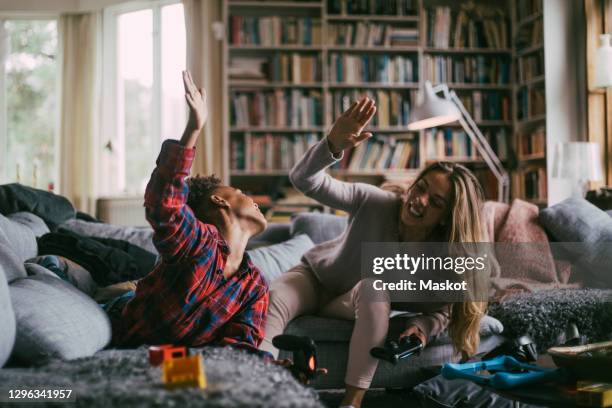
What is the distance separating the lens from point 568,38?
473 cm

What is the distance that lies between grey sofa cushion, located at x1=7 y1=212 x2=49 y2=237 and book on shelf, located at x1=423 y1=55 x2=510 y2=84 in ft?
11.4

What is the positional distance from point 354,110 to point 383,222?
0.47 meters

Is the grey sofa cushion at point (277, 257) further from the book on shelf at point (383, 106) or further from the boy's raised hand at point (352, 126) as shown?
the book on shelf at point (383, 106)

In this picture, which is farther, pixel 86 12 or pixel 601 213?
pixel 86 12

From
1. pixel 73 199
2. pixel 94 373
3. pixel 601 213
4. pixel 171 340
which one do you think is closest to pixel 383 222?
pixel 171 340

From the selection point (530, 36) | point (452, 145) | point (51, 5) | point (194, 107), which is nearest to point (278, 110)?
point (452, 145)

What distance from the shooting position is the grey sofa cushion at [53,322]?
4.04 feet

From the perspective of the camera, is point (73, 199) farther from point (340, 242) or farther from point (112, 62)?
point (340, 242)

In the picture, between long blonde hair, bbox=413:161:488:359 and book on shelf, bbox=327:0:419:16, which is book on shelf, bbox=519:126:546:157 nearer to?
book on shelf, bbox=327:0:419:16

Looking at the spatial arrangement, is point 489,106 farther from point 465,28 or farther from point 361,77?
point 361,77

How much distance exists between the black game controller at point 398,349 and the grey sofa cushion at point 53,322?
743 mm

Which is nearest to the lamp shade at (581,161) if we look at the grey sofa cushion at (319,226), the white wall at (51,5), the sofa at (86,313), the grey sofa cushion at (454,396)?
the sofa at (86,313)

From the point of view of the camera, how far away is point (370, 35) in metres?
5.05

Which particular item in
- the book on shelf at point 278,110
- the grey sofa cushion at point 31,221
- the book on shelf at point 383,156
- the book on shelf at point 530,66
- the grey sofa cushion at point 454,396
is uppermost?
the book on shelf at point 530,66
